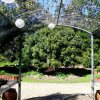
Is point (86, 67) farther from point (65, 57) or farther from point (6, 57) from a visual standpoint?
point (6, 57)

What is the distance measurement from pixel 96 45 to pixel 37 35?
4880mm

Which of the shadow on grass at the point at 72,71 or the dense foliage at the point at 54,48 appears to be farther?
the shadow on grass at the point at 72,71

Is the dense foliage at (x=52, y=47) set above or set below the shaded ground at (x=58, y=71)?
above

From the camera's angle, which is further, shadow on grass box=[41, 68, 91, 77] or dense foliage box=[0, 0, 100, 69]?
shadow on grass box=[41, 68, 91, 77]

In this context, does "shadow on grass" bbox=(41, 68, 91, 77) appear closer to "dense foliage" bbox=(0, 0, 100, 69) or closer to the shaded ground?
the shaded ground

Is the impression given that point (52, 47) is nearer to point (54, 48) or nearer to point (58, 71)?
point (54, 48)

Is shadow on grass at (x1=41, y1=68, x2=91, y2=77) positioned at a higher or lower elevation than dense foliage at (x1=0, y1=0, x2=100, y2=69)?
lower

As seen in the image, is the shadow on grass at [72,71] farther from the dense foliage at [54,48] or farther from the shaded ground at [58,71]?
the dense foliage at [54,48]

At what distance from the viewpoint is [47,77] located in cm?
2092

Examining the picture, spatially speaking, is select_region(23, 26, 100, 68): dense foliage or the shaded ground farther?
the shaded ground

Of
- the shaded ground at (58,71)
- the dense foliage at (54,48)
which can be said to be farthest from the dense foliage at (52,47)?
the shaded ground at (58,71)

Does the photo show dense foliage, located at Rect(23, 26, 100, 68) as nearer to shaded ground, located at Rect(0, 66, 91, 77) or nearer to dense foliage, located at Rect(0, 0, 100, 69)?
dense foliage, located at Rect(0, 0, 100, 69)

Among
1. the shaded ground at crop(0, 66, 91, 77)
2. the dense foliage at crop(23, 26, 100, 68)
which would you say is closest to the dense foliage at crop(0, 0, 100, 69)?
the dense foliage at crop(23, 26, 100, 68)

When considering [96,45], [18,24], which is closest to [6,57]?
[96,45]
